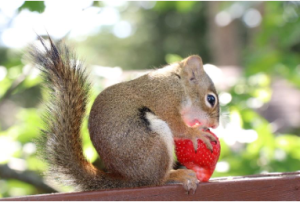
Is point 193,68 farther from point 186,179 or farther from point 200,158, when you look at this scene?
point 186,179

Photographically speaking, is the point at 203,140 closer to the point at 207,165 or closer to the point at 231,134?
the point at 207,165

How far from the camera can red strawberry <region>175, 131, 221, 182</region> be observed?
1699mm

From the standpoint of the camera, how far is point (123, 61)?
50.6ft

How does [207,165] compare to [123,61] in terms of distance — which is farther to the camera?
[123,61]

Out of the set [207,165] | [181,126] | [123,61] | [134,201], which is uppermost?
[123,61]

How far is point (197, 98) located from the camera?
2.14 meters

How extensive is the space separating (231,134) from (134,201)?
49.0 inches

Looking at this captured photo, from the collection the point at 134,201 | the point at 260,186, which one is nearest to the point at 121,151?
the point at 134,201

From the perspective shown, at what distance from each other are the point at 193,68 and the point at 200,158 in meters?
0.62

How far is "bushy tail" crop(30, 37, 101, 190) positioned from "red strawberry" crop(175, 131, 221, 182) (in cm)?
37

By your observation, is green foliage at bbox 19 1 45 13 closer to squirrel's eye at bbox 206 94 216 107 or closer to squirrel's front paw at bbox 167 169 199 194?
squirrel's eye at bbox 206 94 216 107

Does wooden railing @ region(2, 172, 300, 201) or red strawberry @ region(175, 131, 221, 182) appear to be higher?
red strawberry @ region(175, 131, 221, 182)

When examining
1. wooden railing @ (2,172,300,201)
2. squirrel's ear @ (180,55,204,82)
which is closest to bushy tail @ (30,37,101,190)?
wooden railing @ (2,172,300,201)

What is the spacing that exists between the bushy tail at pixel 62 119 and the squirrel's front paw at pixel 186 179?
0.31m
